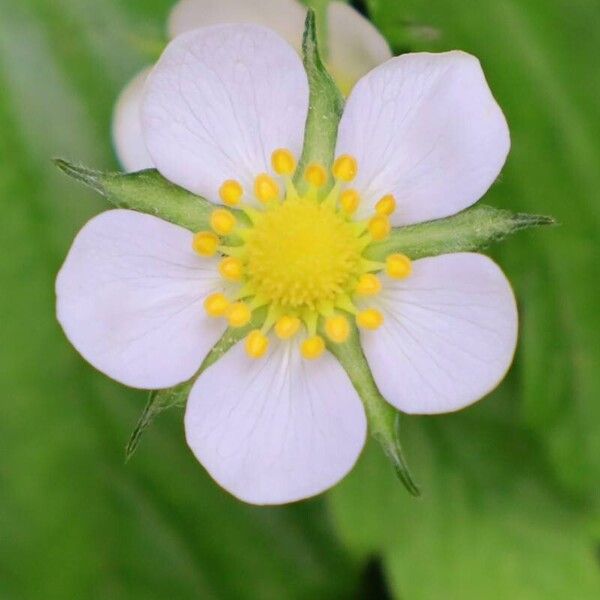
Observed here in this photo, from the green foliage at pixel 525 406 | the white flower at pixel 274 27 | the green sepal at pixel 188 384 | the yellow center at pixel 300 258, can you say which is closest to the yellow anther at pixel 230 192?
the yellow center at pixel 300 258

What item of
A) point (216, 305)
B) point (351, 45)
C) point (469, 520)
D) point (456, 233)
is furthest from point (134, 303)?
point (469, 520)

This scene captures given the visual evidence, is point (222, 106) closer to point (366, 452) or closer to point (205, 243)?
point (205, 243)

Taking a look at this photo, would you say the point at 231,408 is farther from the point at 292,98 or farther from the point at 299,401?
Result: the point at 292,98

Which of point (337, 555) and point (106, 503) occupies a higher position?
point (106, 503)

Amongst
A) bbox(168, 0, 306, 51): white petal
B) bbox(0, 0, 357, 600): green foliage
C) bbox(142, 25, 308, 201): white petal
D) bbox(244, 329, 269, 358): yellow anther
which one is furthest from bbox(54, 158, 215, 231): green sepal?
bbox(0, 0, 357, 600): green foliage

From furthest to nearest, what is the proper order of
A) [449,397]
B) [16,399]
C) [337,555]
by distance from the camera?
[337,555] → [16,399] → [449,397]

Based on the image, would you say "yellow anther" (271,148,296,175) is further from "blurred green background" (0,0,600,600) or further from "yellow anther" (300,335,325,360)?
"blurred green background" (0,0,600,600)

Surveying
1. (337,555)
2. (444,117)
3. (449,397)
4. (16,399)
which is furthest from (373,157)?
(337,555)

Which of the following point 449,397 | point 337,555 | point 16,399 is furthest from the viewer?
point 337,555
